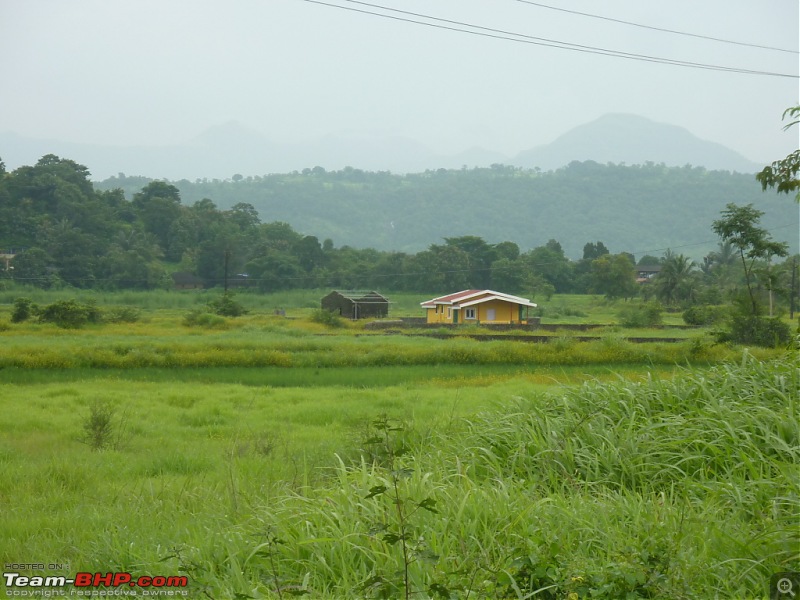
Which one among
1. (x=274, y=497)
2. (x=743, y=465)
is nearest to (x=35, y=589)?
(x=274, y=497)

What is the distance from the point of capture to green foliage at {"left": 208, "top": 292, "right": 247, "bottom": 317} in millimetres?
29234

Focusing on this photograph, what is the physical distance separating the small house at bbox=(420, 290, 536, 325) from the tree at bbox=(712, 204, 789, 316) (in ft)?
28.4

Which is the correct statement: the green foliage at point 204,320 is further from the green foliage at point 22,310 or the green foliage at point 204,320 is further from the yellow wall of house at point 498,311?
the yellow wall of house at point 498,311

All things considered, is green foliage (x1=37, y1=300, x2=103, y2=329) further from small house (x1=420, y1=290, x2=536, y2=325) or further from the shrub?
small house (x1=420, y1=290, x2=536, y2=325)

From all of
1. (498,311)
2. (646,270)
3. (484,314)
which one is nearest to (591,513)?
(484,314)

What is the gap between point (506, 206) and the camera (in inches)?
1866

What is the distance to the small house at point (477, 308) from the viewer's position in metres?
30.2

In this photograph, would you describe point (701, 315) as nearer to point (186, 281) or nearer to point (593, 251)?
point (593, 251)

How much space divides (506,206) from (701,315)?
2012 cm

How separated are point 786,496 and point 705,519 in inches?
18.2

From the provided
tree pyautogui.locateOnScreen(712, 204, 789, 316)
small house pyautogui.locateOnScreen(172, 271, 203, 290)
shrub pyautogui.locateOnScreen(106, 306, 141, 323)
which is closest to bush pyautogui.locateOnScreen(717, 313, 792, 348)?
tree pyautogui.locateOnScreen(712, 204, 789, 316)

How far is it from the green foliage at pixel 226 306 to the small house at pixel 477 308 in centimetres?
814

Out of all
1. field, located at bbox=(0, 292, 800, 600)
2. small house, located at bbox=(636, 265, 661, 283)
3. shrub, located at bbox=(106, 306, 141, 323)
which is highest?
small house, located at bbox=(636, 265, 661, 283)

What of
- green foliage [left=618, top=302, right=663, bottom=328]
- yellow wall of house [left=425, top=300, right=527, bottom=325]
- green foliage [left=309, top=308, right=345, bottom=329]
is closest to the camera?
green foliage [left=309, top=308, right=345, bottom=329]
